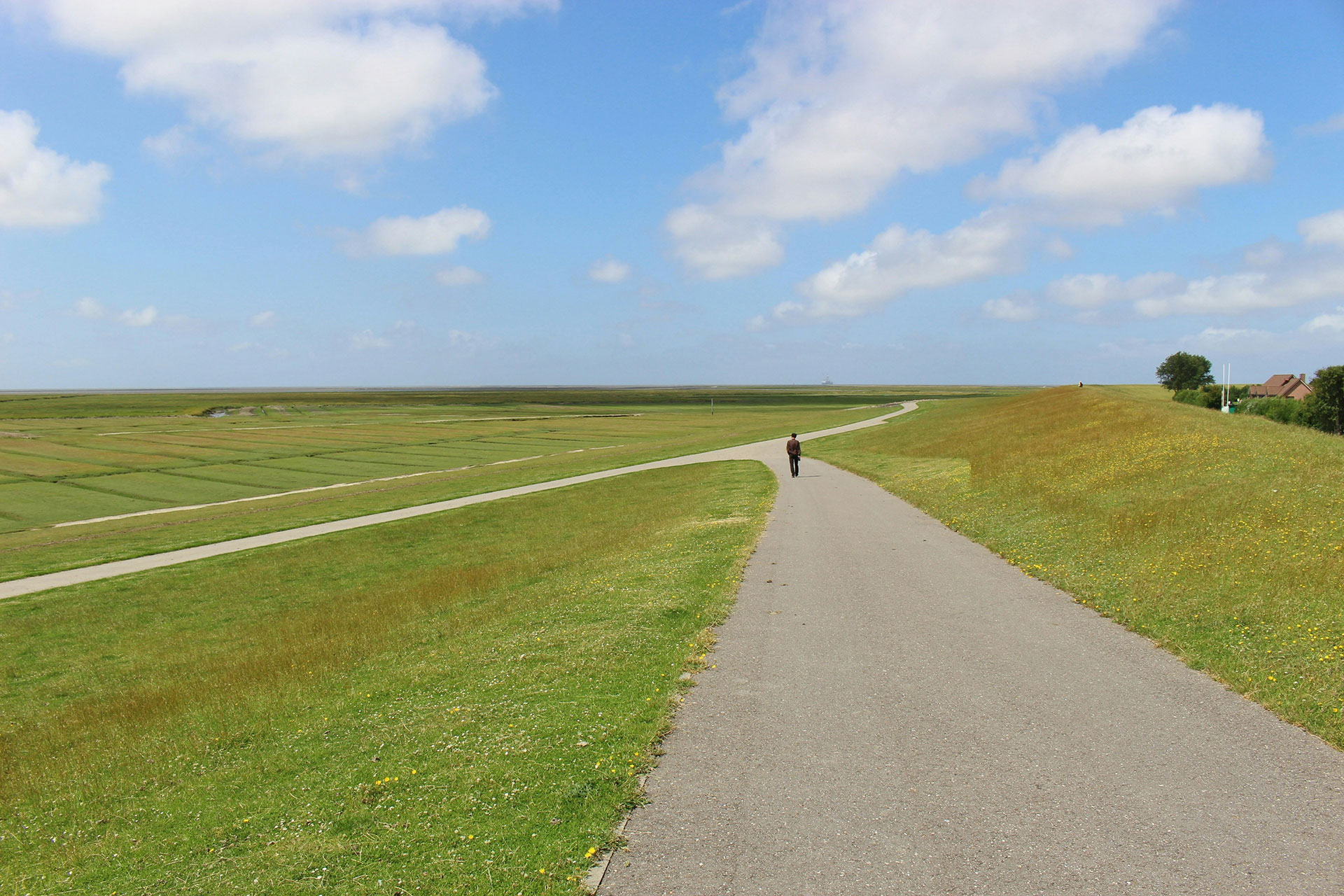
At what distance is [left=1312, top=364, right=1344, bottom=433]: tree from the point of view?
6375 cm

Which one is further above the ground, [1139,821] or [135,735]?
[1139,821]

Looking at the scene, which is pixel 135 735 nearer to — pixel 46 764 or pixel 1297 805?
pixel 46 764

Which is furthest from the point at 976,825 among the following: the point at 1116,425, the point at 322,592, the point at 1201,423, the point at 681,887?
the point at 1116,425

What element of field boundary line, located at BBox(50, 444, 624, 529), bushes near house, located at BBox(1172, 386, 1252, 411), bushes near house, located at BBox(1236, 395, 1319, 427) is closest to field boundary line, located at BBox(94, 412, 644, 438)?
field boundary line, located at BBox(50, 444, 624, 529)

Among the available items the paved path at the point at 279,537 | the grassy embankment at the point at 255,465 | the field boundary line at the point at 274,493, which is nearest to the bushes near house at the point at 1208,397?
the grassy embankment at the point at 255,465

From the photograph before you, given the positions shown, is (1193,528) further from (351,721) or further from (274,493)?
(274,493)

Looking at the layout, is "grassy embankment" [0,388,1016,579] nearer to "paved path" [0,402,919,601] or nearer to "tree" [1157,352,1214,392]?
"paved path" [0,402,919,601]

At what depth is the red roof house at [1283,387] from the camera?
10475cm

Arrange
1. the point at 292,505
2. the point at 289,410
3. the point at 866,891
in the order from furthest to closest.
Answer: the point at 289,410, the point at 292,505, the point at 866,891

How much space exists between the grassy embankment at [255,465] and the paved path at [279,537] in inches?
49.7

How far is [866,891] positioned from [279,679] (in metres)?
10.6

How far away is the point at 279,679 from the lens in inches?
477

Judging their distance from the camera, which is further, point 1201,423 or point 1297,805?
point 1201,423

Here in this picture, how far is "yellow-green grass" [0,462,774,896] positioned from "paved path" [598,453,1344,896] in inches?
32.7
